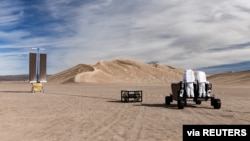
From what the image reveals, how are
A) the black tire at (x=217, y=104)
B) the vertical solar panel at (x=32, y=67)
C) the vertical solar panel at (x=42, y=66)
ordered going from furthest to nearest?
the vertical solar panel at (x=42, y=66), the vertical solar panel at (x=32, y=67), the black tire at (x=217, y=104)

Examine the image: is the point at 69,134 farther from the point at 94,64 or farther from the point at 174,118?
the point at 94,64

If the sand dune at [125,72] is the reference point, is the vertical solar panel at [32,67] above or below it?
below

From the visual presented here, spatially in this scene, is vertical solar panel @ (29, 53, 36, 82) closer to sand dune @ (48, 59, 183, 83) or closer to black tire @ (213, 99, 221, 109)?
black tire @ (213, 99, 221, 109)

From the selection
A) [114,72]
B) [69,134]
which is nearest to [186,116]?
[69,134]

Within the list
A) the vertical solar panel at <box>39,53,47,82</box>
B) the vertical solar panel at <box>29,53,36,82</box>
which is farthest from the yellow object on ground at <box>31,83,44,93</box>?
the vertical solar panel at <box>39,53,47,82</box>

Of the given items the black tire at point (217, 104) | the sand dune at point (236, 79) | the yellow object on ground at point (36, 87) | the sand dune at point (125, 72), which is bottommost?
the black tire at point (217, 104)

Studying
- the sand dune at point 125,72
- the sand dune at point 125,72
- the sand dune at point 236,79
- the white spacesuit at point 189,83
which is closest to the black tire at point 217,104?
the white spacesuit at point 189,83

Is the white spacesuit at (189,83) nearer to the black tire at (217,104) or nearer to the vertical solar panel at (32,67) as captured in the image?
the black tire at (217,104)

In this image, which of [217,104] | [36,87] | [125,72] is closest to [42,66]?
[36,87]

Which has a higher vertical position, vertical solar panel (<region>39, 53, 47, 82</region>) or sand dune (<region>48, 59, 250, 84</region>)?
sand dune (<region>48, 59, 250, 84</region>)

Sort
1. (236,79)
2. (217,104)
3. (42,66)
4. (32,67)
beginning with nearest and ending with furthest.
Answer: (217,104) → (32,67) → (42,66) → (236,79)

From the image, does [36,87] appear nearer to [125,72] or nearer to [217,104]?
[217,104]

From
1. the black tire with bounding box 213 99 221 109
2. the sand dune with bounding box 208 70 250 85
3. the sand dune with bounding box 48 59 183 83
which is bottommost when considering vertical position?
the black tire with bounding box 213 99 221 109

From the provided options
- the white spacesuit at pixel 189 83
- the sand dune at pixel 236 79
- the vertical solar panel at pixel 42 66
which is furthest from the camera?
the sand dune at pixel 236 79
